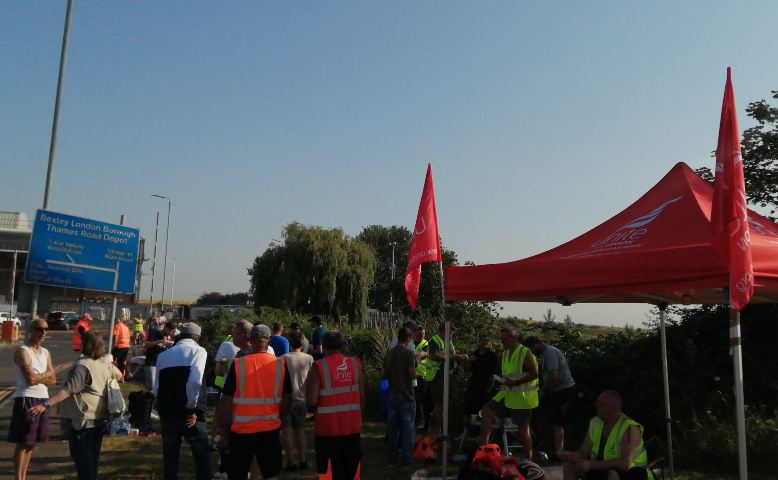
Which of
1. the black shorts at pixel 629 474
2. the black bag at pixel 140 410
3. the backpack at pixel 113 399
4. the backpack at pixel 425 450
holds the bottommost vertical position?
the backpack at pixel 425 450

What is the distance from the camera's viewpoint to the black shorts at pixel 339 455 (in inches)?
231

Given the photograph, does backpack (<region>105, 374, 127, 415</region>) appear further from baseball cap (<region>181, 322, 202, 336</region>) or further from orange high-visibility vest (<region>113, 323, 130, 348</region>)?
orange high-visibility vest (<region>113, 323, 130, 348</region>)

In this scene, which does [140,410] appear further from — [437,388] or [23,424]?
[437,388]

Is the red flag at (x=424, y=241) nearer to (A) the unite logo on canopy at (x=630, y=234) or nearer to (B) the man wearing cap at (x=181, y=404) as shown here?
(A) the unite logo on canopy at (x=630, y=234)

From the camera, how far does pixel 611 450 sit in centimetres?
533

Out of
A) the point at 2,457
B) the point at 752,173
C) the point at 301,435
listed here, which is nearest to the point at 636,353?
the point at 752,173

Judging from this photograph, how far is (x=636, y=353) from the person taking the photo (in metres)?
11.4

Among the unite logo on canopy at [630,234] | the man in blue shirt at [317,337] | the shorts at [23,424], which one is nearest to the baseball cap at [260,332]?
the shorts at [23,424]

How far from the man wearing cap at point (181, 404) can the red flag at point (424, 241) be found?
2.62 metres

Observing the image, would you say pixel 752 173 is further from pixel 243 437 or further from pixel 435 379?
pixel 243 437

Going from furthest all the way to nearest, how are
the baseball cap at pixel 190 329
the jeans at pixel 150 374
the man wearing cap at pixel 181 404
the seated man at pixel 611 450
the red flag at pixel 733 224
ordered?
the jeans at pixel 150 374 < the baseball cap at pixel 190 329 < the man wearing cap at pixel 181 404 < the seated man at pixel 611 450 < the red flag at pixel 733 224

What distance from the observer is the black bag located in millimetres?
9656

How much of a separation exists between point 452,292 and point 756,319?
717 centimetres

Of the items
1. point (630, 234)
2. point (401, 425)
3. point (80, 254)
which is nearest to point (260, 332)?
point (401, 425)
